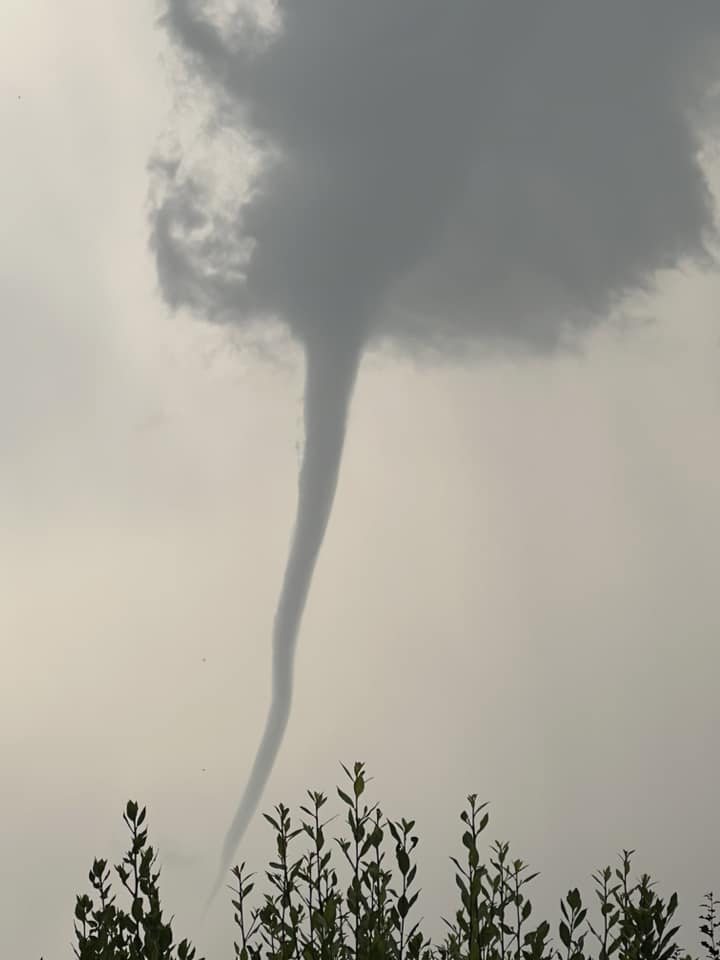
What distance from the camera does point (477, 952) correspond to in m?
9.06

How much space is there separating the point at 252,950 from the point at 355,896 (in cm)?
124

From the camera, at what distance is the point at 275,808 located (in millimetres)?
11188

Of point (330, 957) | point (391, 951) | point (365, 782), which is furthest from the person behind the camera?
point (365, 782)

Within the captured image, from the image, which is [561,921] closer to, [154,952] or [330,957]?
[330,957]

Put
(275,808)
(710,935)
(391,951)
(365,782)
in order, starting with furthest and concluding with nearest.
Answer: (710,935), (275,808), (365,782), (391,951)

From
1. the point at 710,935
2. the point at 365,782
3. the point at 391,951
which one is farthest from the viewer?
the point at 710,935

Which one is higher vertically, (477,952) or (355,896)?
(355,896)

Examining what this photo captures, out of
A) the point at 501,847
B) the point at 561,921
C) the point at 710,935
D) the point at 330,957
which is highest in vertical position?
the point at 710,935

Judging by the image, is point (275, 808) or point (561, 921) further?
point (275, 808)

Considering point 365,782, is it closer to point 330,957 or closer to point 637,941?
point 330,957

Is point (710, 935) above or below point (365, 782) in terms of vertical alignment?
above

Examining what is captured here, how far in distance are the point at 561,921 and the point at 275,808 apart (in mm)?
2811

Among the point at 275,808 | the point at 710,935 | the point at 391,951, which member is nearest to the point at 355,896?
the point at 391,951

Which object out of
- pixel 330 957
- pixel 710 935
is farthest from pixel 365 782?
pixel 710 935
